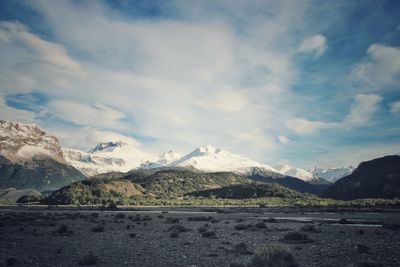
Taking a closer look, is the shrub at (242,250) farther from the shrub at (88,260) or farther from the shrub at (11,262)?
the shrub at (11,262)

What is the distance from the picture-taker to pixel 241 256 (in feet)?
80.0

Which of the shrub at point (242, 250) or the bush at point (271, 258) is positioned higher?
the bush at point (271, 258)

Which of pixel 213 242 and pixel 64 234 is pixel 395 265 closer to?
pixel 213 242

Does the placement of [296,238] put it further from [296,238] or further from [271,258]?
[271,258]

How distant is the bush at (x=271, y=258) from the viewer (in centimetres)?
1784

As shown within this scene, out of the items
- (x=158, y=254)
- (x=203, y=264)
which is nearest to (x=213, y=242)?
(x=158, y=254)

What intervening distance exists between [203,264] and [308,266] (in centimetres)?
628

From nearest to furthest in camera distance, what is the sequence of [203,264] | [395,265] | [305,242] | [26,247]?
[395,265], [203,264], [26,247], [305,242]

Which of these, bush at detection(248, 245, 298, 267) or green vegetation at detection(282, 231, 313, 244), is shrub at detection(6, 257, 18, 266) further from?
green vegetation at detection(282, 231, 313, 244)

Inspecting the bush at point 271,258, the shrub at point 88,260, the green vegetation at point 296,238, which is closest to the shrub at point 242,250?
the bush at point 271,258

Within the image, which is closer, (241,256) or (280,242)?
(241,256)

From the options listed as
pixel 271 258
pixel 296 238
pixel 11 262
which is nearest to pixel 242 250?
pixel 271 258

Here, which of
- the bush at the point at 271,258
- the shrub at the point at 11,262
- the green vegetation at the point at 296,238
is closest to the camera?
the bush at the point at 271,258

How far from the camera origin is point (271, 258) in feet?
60.5
